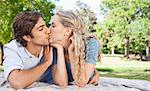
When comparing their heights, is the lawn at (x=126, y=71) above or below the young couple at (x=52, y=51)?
below

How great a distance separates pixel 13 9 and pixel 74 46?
17.6m

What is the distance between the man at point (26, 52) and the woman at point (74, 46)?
12cm

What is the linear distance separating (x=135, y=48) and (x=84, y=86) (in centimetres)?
3678

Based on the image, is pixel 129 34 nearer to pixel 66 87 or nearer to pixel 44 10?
pixel 44 10

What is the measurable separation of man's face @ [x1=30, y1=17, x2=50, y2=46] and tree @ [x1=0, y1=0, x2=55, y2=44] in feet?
52.5

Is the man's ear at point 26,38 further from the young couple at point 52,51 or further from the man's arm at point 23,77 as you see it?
the man's arm at point 23,77

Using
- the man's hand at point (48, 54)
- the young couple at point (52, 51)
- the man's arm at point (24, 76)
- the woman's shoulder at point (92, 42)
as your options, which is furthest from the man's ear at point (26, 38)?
the woman's shoulder at point (92, 42)

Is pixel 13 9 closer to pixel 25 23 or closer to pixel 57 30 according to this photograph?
pixel 57 30

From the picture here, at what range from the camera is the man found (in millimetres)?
2721

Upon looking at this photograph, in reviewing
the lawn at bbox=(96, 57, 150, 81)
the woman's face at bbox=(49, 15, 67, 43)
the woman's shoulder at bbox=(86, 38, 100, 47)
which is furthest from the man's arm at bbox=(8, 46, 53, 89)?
the lawn at bbox=(96, 57, 150, 81)

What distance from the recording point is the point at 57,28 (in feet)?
9.98

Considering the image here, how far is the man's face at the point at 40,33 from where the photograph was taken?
2.89 metres

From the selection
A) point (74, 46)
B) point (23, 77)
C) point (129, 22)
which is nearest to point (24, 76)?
point (23, 77)

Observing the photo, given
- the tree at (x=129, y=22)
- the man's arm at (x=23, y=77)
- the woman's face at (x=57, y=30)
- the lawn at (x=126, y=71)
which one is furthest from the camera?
the tree at (x=129, y=22)
